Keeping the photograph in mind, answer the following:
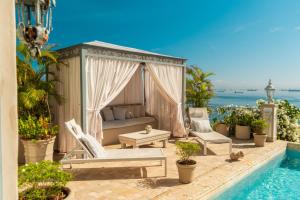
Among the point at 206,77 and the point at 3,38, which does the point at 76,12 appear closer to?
the point at 206,77

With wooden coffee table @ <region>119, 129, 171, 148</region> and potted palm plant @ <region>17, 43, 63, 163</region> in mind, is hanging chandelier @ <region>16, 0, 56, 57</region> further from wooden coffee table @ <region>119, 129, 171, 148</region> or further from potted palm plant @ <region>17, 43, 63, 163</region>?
wooden coffee table @ <region>119, 129, 171, 148</region>

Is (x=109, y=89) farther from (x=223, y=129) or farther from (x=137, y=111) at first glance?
(x=223, y=129)

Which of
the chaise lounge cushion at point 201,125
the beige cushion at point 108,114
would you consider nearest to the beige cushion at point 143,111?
the beige cushion at point 108,114

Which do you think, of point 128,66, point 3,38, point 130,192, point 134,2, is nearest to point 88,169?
point 130,192

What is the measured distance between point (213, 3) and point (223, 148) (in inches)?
330

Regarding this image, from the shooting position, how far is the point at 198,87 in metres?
10.1

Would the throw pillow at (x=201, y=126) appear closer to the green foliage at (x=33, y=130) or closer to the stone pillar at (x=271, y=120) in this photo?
the stone pillar at (x=271, y=120)

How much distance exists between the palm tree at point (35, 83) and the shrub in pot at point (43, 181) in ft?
9.74

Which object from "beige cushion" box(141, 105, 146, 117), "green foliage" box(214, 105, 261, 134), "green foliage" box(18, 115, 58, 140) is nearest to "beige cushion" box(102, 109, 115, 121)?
"beige cushion" box(141, 105, 146, 117)

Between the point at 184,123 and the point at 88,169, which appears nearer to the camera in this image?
the point at 88,169

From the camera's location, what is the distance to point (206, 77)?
34.0 ft

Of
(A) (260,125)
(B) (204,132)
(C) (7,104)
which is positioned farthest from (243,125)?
(C) (7,104)

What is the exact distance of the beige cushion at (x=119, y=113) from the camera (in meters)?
8.58

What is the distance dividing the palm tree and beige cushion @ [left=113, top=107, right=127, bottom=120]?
105 inches
